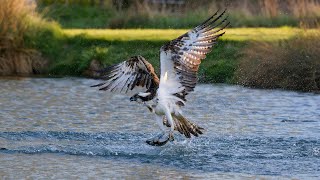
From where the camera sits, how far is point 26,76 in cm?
2228

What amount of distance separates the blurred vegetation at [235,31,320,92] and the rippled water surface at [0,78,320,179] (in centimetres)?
42

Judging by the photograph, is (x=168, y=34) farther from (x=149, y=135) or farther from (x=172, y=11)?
(x=149, y=135)

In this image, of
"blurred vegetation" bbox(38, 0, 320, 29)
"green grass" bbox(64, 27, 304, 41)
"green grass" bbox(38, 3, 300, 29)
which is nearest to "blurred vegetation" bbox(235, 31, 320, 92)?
"green grass" bbox(64, 27, 304, 41)

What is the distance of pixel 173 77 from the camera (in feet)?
42.6

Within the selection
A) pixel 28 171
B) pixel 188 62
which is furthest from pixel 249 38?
pixel 28 171

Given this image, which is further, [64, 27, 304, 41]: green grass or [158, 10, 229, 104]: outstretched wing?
[64, 27, 304, 41]: green grass

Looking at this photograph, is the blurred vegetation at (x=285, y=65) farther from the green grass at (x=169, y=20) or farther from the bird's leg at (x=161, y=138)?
the green grass at (x=169, y=20)

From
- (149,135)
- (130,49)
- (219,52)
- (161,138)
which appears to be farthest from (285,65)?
(161,138)

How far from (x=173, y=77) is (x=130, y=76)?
2.44ft

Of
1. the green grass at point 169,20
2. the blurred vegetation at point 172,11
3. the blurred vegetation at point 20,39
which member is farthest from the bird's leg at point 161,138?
the green grass at point 169,20

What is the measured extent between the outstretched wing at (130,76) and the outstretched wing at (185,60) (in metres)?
0.24

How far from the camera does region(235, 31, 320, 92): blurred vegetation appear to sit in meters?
19.5

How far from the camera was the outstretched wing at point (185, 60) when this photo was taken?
12820 mm

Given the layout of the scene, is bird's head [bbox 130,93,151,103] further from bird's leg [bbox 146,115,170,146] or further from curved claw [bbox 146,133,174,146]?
curved claw [bbox 146,133,174,146]
